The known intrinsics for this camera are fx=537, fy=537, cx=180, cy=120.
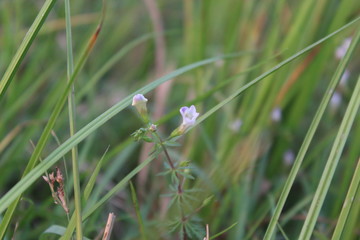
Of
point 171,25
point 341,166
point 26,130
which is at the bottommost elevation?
point 341,166

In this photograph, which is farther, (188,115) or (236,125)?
(236,125)

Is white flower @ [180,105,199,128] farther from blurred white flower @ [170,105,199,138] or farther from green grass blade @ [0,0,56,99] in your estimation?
green grass blade @ [0,0,56,99]

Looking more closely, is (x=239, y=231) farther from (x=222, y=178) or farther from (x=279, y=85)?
(x=279, y=85)

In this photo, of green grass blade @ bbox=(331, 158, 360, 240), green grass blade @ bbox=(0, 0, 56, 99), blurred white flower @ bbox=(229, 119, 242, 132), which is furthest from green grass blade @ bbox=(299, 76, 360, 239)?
blurred white flower @ bbox=(229, 119, 242, 132)

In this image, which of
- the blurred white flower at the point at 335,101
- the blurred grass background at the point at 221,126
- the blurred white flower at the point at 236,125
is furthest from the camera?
the blurred white flower at the point at 335,101

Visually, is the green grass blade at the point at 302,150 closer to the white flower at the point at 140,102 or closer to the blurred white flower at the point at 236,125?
the white flower at the point at 140,102

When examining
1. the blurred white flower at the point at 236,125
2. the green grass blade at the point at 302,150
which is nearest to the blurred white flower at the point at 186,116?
the green grass blade at the point at 302,150

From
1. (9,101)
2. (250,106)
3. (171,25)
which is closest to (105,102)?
(9,101)

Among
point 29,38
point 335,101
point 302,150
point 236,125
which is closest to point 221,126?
point 236,125

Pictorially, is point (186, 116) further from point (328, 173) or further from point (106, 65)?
point (106, 65)
